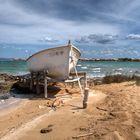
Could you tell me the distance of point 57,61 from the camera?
13797 mm

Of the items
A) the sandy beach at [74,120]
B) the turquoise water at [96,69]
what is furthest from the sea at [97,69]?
the sandy beach at [74,120]

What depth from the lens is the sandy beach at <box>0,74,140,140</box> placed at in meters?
6.69

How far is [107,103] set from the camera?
35.7ft

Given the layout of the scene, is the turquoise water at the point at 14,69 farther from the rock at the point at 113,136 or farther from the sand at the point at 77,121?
the rock at the point at 113,136

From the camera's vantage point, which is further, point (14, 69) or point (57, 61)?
point (14, 69)

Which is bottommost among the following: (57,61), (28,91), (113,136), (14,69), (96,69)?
(14,69)

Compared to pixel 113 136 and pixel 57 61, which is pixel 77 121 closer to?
pixel 113 136

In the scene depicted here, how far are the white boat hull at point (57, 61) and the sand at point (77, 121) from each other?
2.39 metres

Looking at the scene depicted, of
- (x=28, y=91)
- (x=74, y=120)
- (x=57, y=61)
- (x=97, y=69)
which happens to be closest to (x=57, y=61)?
(x=57, y=61)

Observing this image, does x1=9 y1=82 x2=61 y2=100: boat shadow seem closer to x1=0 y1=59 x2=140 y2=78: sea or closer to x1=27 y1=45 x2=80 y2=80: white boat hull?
x1=27 y1=45 x2=80 y2=80: white boat hull

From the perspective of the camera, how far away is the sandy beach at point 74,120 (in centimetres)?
669

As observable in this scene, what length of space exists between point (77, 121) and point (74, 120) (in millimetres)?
155

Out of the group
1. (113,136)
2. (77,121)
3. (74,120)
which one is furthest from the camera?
(74,120)

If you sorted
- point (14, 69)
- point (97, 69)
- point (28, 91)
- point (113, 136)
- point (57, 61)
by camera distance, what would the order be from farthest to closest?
point (14, 69)
point (97, 69)
point (28, 91)
point (57, 61)
point (113, 136)
